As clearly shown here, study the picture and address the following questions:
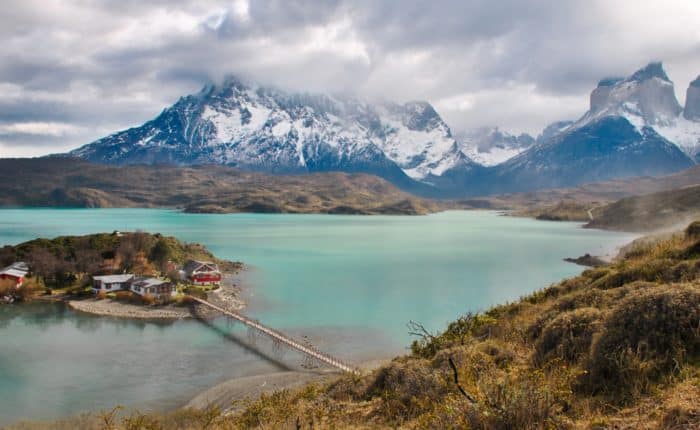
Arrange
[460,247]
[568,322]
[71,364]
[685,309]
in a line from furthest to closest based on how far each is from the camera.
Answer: [460,247]
[71,364]
[568,322]
[685,309]

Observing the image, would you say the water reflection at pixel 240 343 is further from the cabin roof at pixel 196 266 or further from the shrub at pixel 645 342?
the shrub at pixel 645 342

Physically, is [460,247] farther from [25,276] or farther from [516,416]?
[516,416]

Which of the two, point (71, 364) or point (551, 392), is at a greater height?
point (551, 392)

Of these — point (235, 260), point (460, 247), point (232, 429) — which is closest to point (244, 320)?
point (232, 429)

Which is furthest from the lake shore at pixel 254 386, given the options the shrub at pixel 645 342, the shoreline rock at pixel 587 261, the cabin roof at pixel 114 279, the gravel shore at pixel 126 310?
the shoreline rock at pixel 587 261

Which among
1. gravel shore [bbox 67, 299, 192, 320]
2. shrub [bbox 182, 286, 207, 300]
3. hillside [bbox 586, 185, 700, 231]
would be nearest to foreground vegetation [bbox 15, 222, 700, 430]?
gravel shore [bbox 67, 299, 192, 320]
